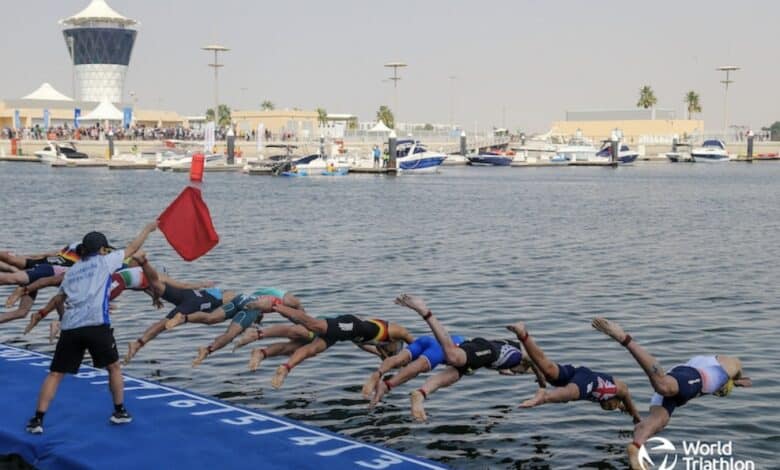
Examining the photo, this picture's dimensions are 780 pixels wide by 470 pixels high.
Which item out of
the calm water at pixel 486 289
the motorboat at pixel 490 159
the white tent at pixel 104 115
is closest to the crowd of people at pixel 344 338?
the calm water at pixel 486 289

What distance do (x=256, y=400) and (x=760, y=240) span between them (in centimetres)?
2961

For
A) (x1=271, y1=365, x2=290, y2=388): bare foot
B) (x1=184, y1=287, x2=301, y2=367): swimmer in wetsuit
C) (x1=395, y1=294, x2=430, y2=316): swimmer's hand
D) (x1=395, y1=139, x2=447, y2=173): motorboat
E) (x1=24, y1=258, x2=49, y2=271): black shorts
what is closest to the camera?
(x1=395, y1=294, x2=430, y2=316): swimmer's hand

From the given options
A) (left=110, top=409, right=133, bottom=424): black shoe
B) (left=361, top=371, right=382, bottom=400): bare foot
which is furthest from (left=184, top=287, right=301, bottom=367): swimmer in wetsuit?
(left=110, top=409, right=133, bottom=424): black shoe

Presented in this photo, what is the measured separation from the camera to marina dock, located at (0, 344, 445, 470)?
9.62 m

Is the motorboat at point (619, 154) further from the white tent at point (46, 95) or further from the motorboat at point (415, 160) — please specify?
the white tent at point (46, 95)

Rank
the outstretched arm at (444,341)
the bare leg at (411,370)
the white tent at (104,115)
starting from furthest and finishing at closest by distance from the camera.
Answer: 1. the white tent at (104,115)
2. the bare leg at (411,370)
3. the outstretched arm at (444,341)

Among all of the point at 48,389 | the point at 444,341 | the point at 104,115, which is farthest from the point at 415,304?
the point at 104,115

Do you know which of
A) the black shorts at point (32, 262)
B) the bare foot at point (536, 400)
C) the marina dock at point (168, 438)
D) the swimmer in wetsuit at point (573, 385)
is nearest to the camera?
the marina dock at point (168, 438)

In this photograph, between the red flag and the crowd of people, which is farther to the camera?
the red flag

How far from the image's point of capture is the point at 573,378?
37.7ft

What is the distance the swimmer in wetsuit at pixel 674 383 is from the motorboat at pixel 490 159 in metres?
118

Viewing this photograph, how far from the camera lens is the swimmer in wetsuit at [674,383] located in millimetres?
10227

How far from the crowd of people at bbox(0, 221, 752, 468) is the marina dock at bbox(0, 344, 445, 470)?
34cm

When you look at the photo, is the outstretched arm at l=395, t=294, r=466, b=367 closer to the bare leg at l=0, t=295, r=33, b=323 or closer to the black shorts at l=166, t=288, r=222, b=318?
the black shorts at l=166, t=288, r=222, b=318
